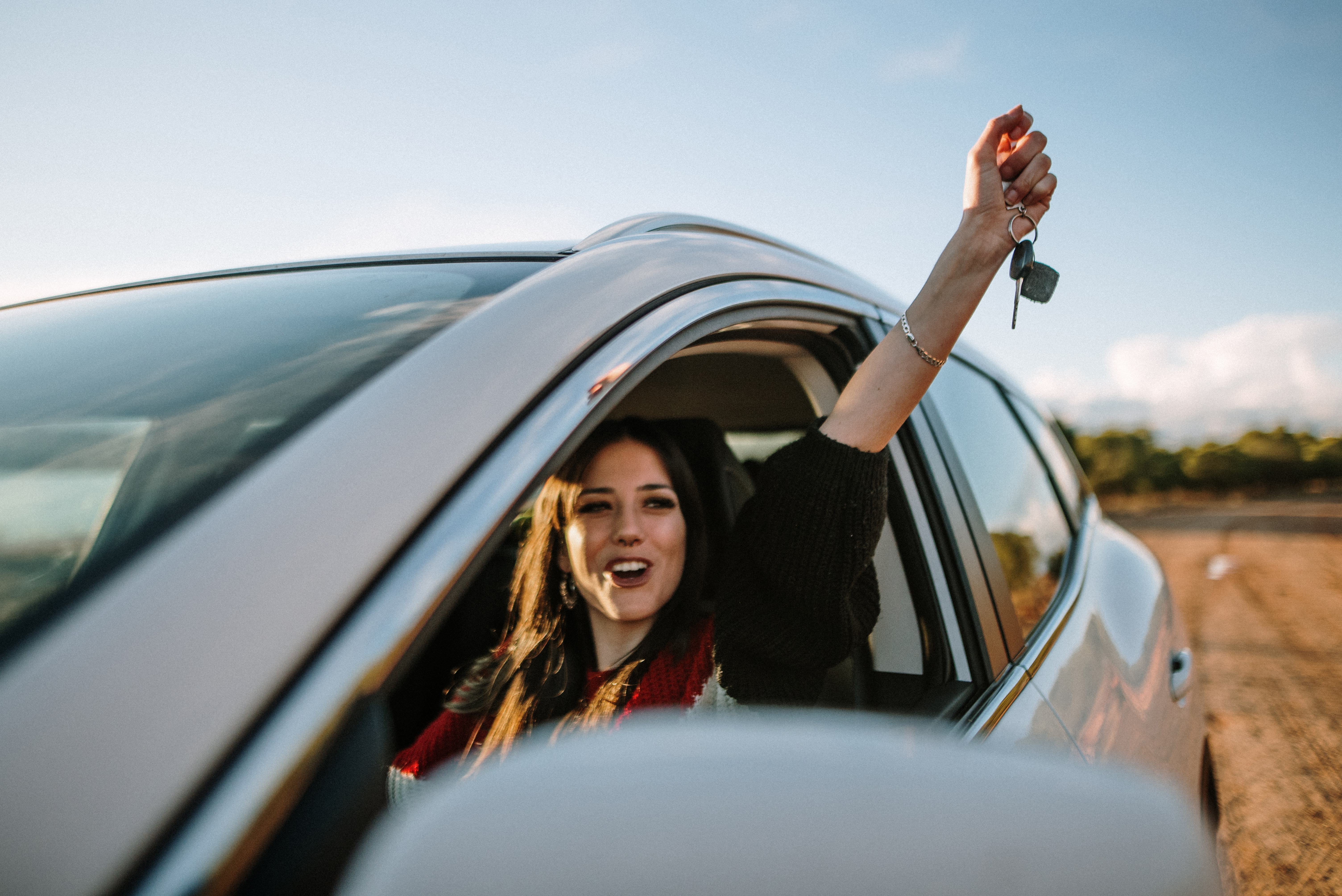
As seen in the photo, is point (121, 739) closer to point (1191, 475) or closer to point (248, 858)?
point (248, 858)

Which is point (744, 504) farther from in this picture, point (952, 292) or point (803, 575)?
point (952, 292)

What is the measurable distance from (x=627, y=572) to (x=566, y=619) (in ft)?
0.76

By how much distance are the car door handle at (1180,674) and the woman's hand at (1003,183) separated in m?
1.24

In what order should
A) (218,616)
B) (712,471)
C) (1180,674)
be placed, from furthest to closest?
(712,471) → (1180,674) → (218,616)

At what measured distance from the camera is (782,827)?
45 centimetres

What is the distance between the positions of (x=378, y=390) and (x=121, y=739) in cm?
33

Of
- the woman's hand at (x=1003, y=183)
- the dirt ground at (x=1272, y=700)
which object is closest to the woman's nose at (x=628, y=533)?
the woman's hand at (x=1003, y=183)

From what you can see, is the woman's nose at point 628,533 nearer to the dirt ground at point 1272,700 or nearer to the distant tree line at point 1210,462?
the dirt ground at point 1272,700

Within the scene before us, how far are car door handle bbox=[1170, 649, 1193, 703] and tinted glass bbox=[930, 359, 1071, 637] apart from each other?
13.6 inches

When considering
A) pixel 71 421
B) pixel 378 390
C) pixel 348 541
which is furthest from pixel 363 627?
pixel 71 421

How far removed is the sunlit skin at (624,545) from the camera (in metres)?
1.76

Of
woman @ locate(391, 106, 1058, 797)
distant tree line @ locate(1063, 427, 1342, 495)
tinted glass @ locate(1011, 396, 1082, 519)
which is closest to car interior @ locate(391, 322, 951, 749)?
woman @ locate(391, 106, 1058, 797)

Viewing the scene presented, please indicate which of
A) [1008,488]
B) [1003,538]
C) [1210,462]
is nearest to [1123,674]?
[1003,538]

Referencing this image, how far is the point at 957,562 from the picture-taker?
168 cm
